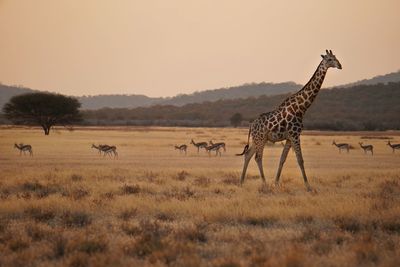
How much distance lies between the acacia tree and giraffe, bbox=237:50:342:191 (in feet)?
186

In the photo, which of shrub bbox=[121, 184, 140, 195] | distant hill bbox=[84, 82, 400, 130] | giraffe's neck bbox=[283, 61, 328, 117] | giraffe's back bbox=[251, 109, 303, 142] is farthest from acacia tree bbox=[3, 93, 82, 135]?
giraffe's neck bbox=[283, 61, 328, 117]

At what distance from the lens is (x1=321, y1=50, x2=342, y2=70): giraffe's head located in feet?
58.9

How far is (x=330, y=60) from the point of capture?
711 inches

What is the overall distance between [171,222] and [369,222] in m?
4.35

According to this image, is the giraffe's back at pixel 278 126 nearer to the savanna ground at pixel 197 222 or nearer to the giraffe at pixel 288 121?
the giraffe at pixel 288 121

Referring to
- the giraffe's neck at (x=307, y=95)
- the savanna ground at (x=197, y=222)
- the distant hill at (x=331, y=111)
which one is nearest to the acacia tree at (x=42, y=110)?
the distant hill at (x=331, y=111)

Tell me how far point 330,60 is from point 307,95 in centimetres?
142

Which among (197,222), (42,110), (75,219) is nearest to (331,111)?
(42,110)

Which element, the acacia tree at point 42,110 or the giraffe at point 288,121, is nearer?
the giraffe at point 288,121

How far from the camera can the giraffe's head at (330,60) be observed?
707 inches

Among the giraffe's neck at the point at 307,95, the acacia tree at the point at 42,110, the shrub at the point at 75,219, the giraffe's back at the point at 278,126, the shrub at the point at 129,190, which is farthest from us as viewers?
the acacia tree at the point at 42,110

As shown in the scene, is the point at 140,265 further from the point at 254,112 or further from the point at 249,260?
the point at 254,112

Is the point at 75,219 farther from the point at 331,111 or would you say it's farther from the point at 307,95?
the point at 331,111

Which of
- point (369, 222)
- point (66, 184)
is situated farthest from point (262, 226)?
point (66, 184)
